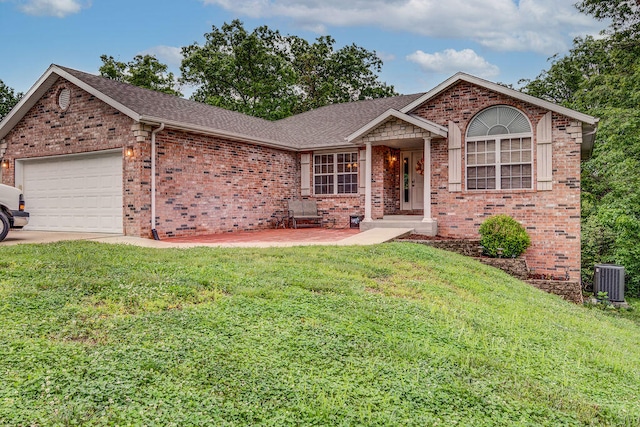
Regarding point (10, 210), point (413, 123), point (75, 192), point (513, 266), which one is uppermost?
point (413, 123)

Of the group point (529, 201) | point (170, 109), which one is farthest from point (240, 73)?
point (529, 201)

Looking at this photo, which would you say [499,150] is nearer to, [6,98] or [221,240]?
[221,240]

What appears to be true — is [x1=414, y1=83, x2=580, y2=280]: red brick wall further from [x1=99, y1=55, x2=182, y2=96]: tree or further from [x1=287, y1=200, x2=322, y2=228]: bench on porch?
[x1=99, y1=55, x2=182, y2=96]: tree

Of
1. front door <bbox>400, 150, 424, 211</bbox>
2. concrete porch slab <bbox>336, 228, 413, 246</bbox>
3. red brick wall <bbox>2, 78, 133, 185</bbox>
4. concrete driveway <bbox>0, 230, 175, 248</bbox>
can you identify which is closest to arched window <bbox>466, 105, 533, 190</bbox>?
concrete porch slab <bbox>336, 228, 413, 246</bbox>

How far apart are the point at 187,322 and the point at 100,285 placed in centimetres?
160

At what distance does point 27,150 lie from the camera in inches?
513

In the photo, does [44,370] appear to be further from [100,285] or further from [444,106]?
[444,106]

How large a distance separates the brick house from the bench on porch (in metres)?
0.94

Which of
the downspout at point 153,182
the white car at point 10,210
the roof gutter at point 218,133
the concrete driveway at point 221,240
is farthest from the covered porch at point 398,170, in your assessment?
the white car at point 10,210

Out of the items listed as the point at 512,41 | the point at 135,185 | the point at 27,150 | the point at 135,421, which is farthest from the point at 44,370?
the point at 512,41

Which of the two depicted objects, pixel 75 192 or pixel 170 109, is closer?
pixel 75 192

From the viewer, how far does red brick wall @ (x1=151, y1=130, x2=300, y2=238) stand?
1132 centimetres

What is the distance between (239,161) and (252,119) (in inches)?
176

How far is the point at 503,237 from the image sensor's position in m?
10.7
